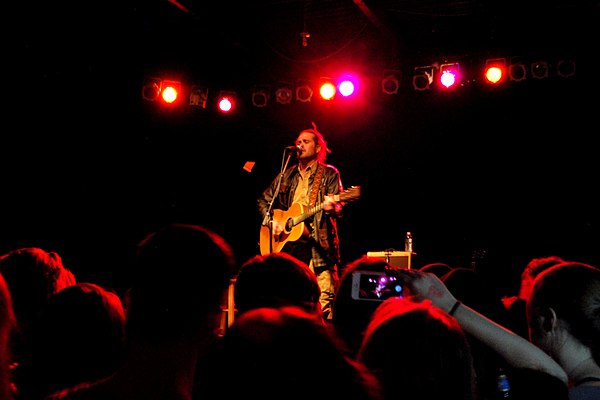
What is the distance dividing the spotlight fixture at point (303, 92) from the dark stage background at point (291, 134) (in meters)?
0.73

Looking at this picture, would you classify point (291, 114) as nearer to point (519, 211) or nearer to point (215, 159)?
point (215, 159)

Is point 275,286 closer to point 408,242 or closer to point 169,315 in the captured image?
point 169,315

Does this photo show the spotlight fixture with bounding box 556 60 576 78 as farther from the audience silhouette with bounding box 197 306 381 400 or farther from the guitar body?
the audience silhouette with bounding box 197 306 381 400

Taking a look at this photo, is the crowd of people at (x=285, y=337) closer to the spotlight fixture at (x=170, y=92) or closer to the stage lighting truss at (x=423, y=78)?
the stage lighting truss at (x=423, y=78)

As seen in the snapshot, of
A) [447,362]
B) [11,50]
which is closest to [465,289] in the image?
[447,362]

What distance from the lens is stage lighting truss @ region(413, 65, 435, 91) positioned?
743cm

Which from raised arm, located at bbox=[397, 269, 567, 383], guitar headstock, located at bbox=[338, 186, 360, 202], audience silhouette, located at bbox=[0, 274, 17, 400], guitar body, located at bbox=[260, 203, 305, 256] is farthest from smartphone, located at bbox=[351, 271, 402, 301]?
guitar body, located at bbox=[260, 203, 305, 256]

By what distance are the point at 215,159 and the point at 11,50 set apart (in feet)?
10.9

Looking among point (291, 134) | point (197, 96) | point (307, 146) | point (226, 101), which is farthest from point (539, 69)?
point (197, 96)

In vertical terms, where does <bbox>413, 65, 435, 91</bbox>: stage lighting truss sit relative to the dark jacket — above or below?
above

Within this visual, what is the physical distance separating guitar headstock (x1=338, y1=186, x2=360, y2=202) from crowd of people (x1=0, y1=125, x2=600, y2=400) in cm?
355

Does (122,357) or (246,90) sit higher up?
(246,90)

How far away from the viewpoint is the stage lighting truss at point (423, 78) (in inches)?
293

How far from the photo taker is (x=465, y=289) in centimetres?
258
